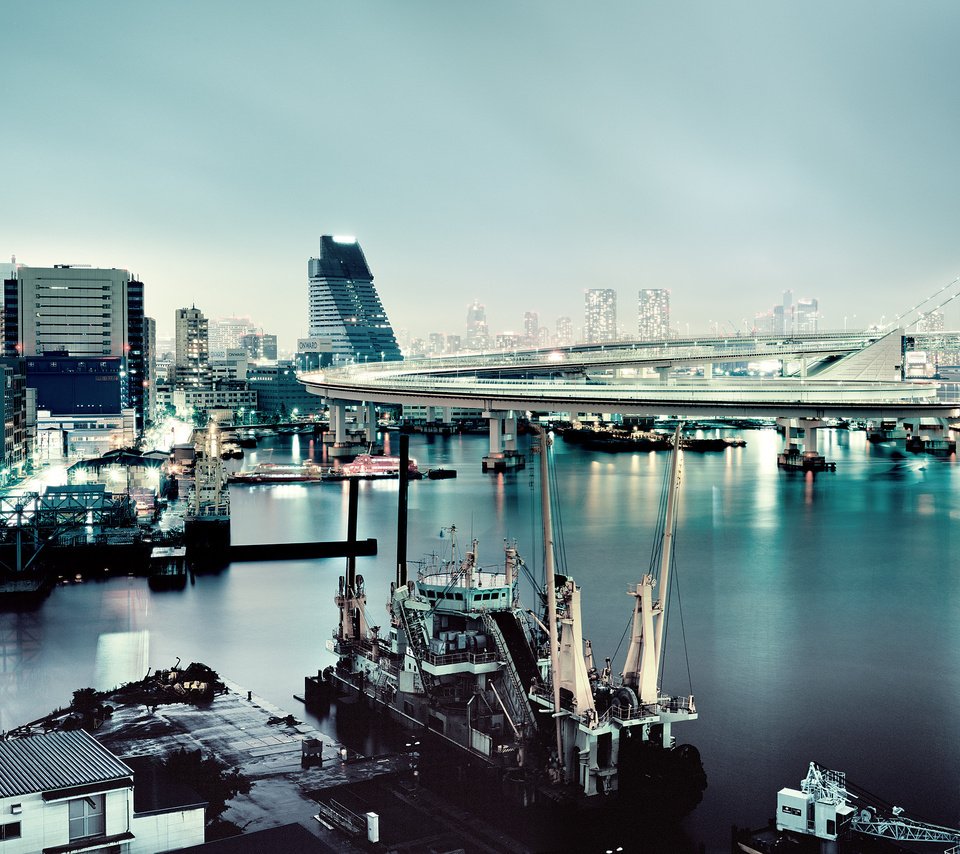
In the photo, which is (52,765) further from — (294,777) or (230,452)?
(230,452)

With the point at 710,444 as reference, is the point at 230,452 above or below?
Result: below

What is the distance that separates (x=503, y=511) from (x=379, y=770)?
484 inches

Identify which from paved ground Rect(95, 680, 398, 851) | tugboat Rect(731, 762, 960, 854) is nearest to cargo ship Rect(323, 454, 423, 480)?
paved ground Rect(95, 680, 398, 851)

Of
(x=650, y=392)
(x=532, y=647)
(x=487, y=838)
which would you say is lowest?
(x=487, y=838)

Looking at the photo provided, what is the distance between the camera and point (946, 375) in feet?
116

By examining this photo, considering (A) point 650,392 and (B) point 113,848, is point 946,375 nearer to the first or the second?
(A) point 650,392

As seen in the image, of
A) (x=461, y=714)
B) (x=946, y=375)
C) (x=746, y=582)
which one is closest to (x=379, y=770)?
(x=461, y=714)

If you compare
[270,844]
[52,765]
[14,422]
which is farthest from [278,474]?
[270,844]

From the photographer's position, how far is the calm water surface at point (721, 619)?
7242 millimetres

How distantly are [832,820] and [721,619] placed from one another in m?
5.21

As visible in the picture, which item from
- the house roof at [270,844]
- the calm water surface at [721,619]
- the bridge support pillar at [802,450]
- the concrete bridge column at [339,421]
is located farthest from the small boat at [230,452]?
the house roof at [270,844]

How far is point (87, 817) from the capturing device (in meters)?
4.57

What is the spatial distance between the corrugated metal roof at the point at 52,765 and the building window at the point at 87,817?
8cm

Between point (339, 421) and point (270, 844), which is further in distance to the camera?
point (339, 421)
